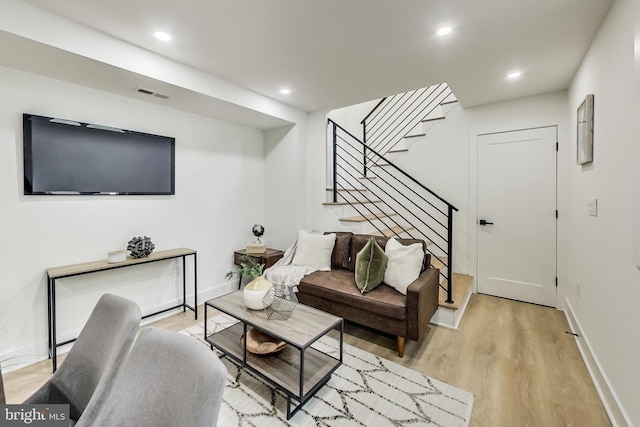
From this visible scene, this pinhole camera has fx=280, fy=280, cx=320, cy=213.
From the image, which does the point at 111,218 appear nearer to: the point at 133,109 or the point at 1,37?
the point at 133,109

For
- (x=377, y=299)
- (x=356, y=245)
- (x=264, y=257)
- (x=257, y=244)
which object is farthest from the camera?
(x=257, y=244)

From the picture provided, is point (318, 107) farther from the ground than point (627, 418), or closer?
farther from the ground

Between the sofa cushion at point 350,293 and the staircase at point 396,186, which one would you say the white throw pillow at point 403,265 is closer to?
the sofa cushion at point 350,293

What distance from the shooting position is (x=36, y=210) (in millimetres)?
2311

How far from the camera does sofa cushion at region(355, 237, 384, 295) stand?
259cm

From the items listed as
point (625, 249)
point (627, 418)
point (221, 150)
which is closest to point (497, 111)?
point (625, 249)

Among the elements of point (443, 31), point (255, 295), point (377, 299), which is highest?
point (443, 31)

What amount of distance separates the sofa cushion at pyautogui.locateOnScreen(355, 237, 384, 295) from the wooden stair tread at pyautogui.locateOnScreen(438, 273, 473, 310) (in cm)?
77

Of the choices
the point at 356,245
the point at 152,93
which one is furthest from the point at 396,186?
the point at 152,93

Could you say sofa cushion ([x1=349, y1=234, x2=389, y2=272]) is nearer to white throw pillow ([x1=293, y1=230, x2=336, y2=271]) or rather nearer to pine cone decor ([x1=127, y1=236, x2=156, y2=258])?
white throw pillow ([x1=293, y1=230, x2=336, y2=271])

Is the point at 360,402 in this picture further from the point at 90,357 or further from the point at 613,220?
the point at 613,220

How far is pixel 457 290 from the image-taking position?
127 inches

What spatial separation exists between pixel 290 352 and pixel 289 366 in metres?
0.17

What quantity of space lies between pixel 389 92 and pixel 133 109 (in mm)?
2750
